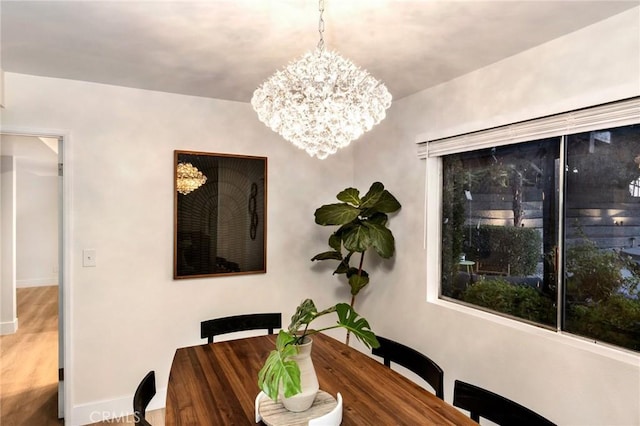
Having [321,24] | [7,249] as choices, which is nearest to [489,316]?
[321,24]

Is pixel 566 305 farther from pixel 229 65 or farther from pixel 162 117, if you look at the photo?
pixel 162 117

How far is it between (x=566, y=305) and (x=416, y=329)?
112 cm

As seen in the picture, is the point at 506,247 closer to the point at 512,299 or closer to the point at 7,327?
the point at 512,299

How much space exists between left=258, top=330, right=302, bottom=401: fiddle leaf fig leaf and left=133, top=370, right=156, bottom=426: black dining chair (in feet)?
1.29

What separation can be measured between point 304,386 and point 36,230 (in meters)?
7.71

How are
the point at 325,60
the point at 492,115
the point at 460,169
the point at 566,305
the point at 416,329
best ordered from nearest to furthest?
the point at 325,60 < the point at 566,305 < the point at 492,115 < the point at 460,169 < the point at 416,329

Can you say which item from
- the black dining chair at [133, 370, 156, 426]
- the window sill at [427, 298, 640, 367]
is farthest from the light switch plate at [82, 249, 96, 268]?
the window sill at [427, 298, 640, 367]

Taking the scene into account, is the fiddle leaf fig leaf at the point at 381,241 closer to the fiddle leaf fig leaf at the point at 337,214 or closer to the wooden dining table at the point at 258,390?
the fiddle leaf fig leaf at the point at 337,214

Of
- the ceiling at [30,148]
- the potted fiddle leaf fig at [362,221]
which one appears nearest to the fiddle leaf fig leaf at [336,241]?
the potted fiddle leaf fig at [362,221]

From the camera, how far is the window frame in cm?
171

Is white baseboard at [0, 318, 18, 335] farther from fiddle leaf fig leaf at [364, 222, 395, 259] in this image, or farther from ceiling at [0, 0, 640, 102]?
fiddle leaf fig leaf at [364, 222, 395, 259]

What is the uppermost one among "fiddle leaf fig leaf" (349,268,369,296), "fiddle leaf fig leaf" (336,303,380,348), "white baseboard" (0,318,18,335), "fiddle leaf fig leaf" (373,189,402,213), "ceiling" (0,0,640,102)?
"ceiling" (0,0,640,102)

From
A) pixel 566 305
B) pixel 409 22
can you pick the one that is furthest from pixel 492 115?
pixel 566 305

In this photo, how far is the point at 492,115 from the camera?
89.2 inches
